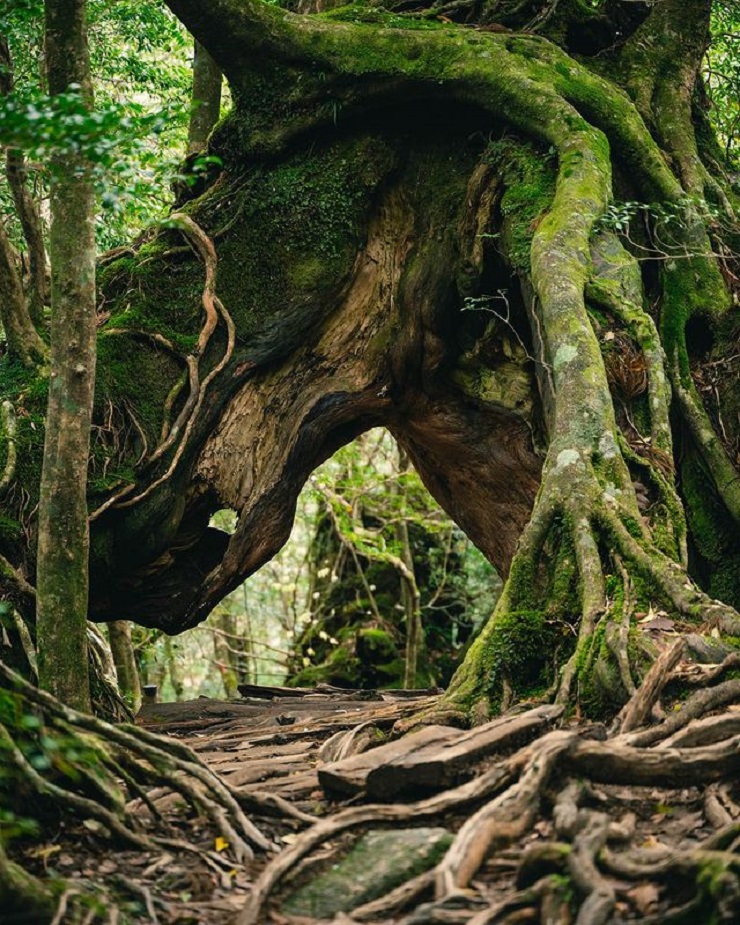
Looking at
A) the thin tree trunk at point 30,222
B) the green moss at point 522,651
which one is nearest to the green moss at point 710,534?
the green moss at point 522,651

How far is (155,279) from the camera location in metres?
7.89

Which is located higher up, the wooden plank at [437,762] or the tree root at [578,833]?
the wooden plank at [437,762]

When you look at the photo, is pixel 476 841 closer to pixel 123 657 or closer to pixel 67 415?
pixel 67 415

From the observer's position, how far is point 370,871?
11.2 ft

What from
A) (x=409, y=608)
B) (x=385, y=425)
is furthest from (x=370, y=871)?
(x=409, y=608)

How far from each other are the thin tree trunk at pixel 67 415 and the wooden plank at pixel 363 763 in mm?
1510

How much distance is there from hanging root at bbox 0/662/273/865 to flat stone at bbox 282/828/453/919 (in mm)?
437

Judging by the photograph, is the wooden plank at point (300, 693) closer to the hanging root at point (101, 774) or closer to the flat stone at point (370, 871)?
the hanging root at point (101, 774)

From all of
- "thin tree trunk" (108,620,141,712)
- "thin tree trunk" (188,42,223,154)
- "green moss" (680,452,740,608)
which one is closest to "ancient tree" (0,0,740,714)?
"green moss" (680,452,740,608)

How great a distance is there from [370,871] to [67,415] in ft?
9.35

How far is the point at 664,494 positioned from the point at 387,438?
481 inches

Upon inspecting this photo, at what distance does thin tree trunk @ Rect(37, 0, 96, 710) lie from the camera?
509cm

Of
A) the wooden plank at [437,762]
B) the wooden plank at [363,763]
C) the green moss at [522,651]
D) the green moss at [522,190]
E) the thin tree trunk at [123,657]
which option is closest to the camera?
the wooden plank at [437,762]

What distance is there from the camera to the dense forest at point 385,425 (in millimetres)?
3660
